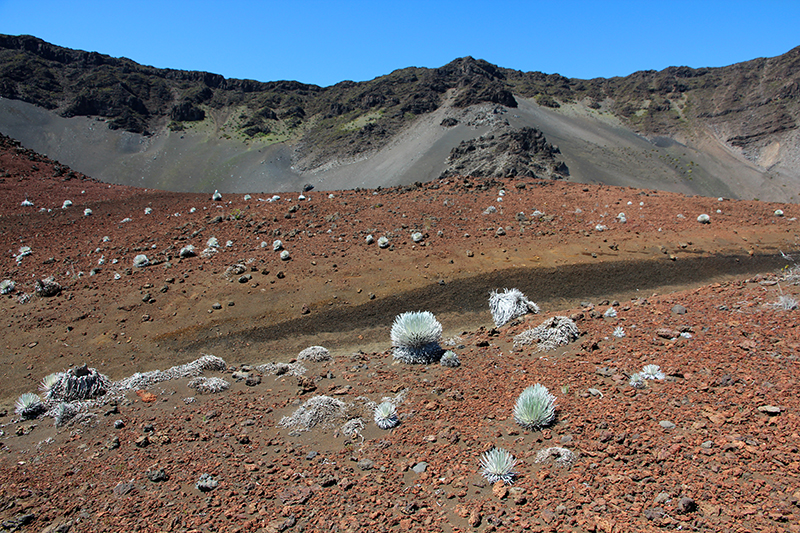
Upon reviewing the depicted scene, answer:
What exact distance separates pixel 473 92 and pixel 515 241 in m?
36.9

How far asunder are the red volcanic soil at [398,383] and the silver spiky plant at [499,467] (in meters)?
0.07

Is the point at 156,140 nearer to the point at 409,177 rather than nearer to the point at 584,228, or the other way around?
the point at 409,177

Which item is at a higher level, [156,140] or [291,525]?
[156,140]

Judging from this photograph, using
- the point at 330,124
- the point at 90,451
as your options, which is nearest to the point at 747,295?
the point at 90,451

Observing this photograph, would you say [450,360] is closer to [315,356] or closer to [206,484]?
[315,356]

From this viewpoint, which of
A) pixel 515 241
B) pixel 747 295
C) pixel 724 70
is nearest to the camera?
pixel 747 295

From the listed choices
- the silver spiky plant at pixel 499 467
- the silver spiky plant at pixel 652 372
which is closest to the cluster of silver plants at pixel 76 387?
the silver spiky plant at pixel 499 467

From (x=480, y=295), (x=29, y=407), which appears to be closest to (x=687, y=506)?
(x=29, y=407)

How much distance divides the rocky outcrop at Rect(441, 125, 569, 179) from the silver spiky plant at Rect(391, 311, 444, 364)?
69.8 feet

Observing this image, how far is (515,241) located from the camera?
12.2 m

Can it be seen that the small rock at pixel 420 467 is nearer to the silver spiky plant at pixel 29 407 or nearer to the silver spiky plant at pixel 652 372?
the silver spiky plant at pixel 652 372

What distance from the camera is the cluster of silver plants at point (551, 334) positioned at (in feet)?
18.3

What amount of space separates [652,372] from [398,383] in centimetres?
274

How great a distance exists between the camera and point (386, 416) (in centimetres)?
436
